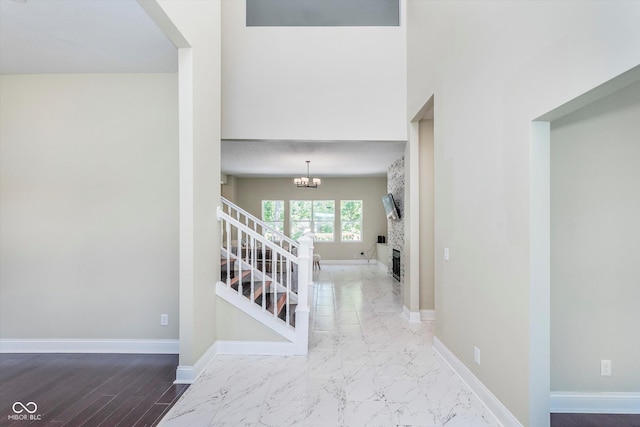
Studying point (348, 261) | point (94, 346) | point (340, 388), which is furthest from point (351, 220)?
point (94, 346)

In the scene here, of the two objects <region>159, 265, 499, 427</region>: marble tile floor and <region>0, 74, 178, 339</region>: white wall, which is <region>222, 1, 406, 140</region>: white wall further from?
<region>159, 265, 499, 427</region>: marble tile floor

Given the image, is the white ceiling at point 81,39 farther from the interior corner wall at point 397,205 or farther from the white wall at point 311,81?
the interior corner wall at point 397,205

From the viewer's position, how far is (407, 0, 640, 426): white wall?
150 centimetres

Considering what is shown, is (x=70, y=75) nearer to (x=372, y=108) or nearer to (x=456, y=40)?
(x=372, y=108)

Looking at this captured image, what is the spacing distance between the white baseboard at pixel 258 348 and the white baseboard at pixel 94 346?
1.89 feet

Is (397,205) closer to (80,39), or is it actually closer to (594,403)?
(594,403)

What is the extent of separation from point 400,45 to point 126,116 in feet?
Result: 12.0

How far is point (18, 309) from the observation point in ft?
10.6

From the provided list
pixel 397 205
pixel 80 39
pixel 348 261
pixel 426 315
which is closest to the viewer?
pixel 80 39

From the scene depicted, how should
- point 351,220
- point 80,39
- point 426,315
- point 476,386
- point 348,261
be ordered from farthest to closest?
point 351,220, point 348,261, point 426,315, point 80,39, point 476,386

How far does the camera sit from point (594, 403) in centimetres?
222

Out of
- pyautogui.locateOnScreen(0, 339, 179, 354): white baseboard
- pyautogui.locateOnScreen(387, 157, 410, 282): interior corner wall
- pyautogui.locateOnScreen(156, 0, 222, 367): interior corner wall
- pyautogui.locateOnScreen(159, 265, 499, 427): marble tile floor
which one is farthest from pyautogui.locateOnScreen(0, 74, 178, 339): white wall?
pyautogui.locateOnScreen(387, 157, 410, 282): interior corner wall

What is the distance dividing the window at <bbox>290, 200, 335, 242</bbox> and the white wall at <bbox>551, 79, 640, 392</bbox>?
7.87 metres

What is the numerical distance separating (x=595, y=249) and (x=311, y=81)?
3.70 metres
